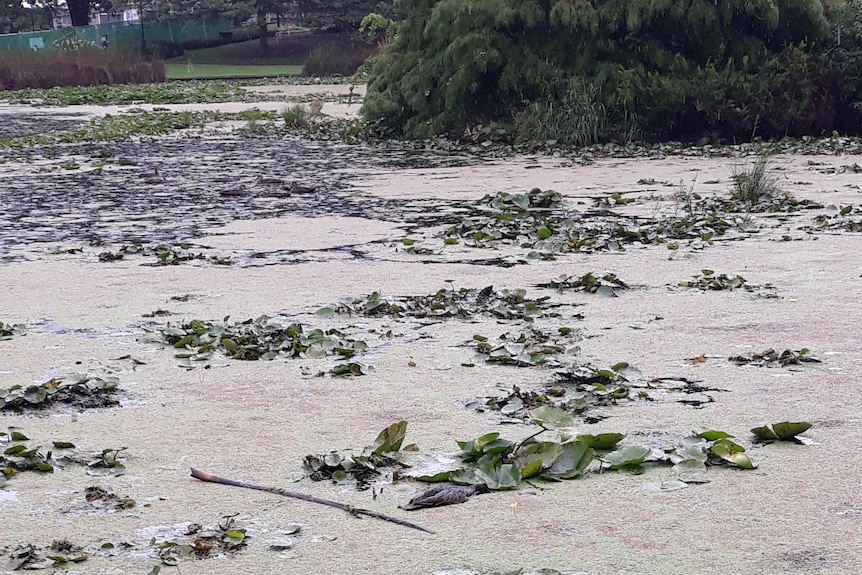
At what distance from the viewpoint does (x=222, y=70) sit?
38.1 metres

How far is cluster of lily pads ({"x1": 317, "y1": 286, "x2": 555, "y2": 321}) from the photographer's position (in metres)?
4.16

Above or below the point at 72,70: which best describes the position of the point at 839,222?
above

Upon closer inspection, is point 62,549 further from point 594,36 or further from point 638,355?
point 594,36

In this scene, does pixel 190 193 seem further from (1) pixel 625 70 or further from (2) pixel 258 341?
(2) pixel 258 341

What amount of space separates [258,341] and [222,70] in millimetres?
35388

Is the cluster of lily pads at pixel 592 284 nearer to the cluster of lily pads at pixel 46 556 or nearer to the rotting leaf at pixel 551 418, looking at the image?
the rotting leaf at pixel 551 418

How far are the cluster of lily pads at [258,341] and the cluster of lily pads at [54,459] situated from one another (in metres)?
0.83

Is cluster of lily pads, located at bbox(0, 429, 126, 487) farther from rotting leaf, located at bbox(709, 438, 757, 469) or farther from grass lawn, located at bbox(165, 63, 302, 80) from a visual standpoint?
grass lawn, located at bbox(165, 63, 302, 80)

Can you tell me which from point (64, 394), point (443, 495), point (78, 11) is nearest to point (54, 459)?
point (64, 394)

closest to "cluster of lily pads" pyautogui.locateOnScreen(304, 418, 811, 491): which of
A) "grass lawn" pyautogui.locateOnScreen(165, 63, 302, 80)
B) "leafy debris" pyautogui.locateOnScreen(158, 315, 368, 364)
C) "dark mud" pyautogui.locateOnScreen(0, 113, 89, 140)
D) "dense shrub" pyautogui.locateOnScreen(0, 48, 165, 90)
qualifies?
"leafy debris" pyautogui.locateOnScreen(158, 315, 368, 364)

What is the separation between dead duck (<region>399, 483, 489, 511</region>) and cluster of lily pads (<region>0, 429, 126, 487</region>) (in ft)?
2.14

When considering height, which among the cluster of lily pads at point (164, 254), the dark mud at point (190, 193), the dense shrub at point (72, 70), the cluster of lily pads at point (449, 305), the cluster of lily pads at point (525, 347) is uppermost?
the cluster of lily pads at point (525, 347)

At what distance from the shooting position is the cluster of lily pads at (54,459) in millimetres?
2645

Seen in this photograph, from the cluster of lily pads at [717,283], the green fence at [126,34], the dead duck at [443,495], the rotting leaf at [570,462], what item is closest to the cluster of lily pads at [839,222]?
the cluster of lily pads at [717,283]
